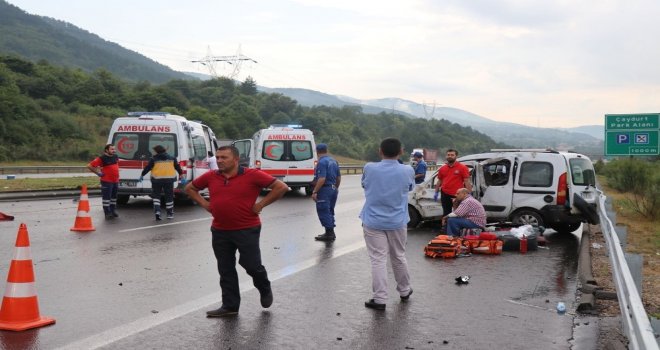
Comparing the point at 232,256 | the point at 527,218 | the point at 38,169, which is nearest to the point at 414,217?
the point at 527,218

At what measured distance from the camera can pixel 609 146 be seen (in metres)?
21.7

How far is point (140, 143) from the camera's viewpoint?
18.3 m

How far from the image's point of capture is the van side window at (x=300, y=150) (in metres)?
24.1

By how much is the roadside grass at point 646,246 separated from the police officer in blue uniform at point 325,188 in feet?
16.0

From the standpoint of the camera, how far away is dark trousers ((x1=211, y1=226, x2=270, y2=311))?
22.1 feet

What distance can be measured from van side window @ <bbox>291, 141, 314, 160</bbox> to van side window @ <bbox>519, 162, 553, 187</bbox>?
11374 millimetres

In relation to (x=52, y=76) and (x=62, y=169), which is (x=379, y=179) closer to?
(x=62, y=169)

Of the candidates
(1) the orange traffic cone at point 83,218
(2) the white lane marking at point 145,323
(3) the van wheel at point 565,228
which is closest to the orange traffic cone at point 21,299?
(2) the white lane marking at point 145,323

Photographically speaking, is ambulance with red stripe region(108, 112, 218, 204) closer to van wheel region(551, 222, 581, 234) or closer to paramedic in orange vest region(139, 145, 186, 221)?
paramedic in orange vest region(139, 145, 186, 221)

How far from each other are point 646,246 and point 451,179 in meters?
3.86

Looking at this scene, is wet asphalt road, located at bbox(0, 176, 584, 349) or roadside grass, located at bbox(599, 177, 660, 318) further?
roadside grass, located at bbox(599, 177, 660, 318)

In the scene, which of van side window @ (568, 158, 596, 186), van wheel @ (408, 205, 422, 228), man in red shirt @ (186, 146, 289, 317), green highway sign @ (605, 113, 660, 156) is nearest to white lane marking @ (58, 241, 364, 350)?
man in red shirt @ (186, 146, 289, 317)

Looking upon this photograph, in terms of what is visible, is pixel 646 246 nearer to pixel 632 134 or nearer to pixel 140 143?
pixel 632 134

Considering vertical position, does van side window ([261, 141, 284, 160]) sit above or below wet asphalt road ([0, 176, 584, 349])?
above
